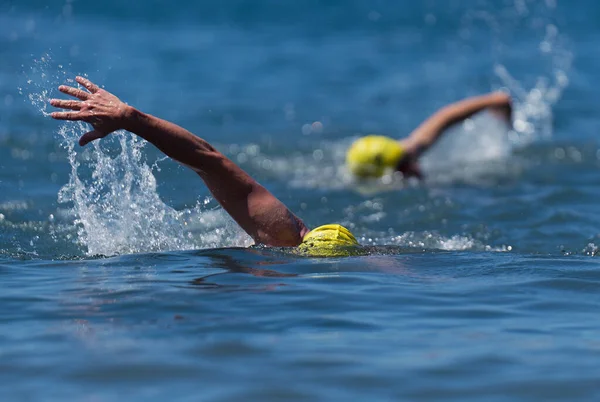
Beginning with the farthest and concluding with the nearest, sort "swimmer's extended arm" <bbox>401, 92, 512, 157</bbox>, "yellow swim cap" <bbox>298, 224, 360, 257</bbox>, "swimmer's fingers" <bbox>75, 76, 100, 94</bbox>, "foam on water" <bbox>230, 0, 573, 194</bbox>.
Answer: "foam on water" <bbox>230, 0, 573, 194</bbox>, "swimmer's extended arm" <bbox>401, 92, 512, 157</bbox>, "yellow swim cap" <bbox>298, 224, 360, 257</bbox>, "swimmer's fingers" <bbox>75, 76, 100, 94</bbox>

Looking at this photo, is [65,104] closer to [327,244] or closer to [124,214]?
[124,214]

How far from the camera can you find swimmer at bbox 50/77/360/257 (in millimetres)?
6266

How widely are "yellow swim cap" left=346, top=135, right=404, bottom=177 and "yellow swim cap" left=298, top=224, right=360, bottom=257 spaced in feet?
14.2

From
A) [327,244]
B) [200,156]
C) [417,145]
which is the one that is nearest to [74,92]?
[200,156]

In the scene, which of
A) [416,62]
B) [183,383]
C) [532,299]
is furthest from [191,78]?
[183,383]

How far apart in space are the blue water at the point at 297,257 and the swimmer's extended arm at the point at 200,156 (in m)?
0.23

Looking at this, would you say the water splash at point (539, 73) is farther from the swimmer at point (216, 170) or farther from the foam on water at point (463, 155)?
the swimmer at point (216, 170)

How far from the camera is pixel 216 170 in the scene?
6.89 metres

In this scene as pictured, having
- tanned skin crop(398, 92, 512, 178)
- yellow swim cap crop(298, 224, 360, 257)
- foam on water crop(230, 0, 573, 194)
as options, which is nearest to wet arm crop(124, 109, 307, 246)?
yellow swim cap crop(298, 224, 360, 257)

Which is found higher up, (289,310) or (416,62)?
(416,62)

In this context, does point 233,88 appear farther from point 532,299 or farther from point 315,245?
point 532,299

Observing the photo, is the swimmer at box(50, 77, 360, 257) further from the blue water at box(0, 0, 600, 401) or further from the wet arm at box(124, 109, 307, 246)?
the blue water at box(0, 0, 600, 401)

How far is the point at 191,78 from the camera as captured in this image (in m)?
18.7

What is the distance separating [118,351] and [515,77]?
50.4 feet
